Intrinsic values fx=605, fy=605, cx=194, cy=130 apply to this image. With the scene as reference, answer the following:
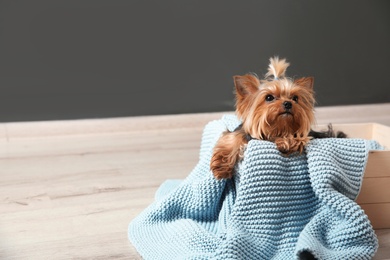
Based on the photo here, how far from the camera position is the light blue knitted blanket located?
167 centimetres

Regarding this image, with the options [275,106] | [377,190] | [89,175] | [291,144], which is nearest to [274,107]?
[275,106]

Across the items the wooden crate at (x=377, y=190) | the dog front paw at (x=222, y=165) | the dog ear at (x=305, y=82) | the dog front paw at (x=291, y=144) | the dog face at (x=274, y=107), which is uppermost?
the dog ear at (x=305, y=82)

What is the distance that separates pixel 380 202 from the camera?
6.41 feet

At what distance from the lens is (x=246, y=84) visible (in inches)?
70.5

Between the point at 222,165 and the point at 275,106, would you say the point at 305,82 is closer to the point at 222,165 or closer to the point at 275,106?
the point at 275,106

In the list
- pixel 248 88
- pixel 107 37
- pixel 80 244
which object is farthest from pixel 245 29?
pixel 80 244

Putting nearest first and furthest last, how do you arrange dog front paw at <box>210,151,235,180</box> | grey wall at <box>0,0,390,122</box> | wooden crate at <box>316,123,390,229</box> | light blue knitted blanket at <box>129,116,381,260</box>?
1. light blue knitted blanket at <box>129,116,381,260</box>
2. dog front paw at <box>210,151,235,180</box>
3. wooden crate at <box>316,123,390,229</box>
4. grey wall at <box>0,0,390,122</box>

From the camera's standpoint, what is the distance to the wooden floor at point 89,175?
1.87m

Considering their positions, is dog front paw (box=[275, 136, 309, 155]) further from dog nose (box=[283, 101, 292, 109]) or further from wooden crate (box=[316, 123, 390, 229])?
wooden crate (box=[316, 123, 390, 229])

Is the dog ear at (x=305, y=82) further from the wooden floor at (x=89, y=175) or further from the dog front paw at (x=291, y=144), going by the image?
the wooden floor at (x=89, y=175)

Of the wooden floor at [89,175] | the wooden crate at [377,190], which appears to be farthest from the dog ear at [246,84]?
the wooden floor at [89,175]

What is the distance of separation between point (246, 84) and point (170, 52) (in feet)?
5.22

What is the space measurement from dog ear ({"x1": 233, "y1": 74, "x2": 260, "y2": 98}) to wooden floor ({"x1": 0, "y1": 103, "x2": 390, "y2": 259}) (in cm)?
58

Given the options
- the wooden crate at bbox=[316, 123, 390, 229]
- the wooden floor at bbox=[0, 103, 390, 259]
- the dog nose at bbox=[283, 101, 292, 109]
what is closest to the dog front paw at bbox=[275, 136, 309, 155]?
the dog nose at bbox=[283, 101, 292, 109]
